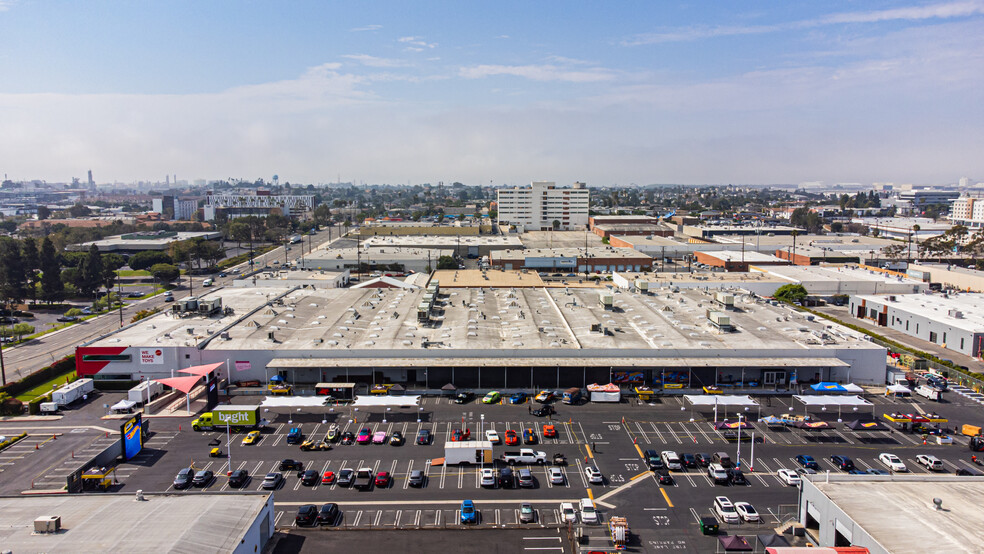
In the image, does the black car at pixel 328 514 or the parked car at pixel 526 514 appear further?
the parked car at pixel 526 514

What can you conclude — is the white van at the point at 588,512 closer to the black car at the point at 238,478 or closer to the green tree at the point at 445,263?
the black car at the point at 238,478

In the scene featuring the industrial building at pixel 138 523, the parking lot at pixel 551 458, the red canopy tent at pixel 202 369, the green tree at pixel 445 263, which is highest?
the green tree at pixel 445 263

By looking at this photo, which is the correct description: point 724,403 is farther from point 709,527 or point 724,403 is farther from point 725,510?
point 709,527

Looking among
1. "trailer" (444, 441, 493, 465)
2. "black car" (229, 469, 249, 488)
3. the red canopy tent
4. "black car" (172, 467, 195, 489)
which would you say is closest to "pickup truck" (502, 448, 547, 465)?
"trailer" (444, 441, 493, 465)

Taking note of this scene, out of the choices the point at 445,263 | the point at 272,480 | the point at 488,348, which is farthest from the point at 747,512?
the point at 445,263

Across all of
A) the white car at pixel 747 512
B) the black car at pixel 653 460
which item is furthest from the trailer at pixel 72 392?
the white car at pixel 747 512

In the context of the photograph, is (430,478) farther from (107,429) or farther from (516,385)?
(107,429)

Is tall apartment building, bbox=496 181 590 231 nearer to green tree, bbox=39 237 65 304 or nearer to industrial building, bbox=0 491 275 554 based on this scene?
green tree, bbox=39 237 65 304

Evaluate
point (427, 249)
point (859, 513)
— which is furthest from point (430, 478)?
point (427, 249)

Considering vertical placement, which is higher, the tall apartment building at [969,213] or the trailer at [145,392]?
the tall apartment building at [969,213]
